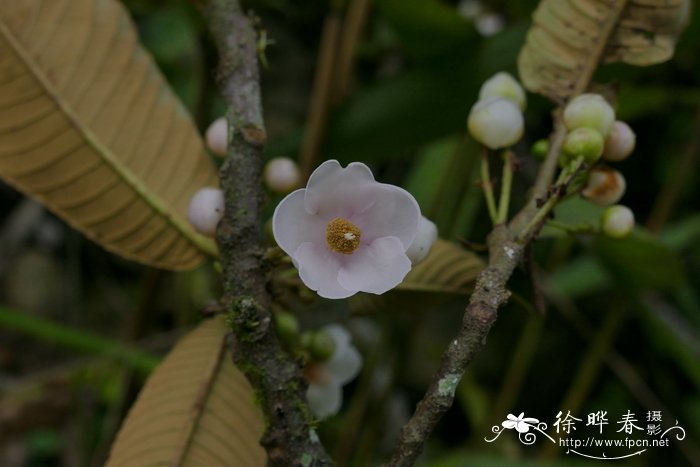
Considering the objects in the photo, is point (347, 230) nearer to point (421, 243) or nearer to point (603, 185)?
point (421, 243)

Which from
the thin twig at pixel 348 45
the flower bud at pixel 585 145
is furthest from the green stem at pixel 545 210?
the thin twig at pixel 348 45

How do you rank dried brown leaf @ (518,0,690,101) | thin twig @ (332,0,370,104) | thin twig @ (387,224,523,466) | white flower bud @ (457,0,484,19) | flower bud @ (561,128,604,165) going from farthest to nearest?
white flower bud @ (457,0,484,19)
thin twig @ (332,0,370,104)
dried brown leaf @ (518,0,690,101)
flower bud @ (561,128,604,165)
thin twig @ (387,224,523,466)

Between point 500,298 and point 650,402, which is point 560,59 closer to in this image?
point 500,298

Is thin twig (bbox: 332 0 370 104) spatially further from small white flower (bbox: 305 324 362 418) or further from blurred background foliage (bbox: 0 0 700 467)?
small white flower (bbox: 305 324 362 418)

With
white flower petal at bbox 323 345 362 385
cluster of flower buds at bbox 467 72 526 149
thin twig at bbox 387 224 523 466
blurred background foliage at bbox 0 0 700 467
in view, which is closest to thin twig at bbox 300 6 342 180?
blurred background foliage at bbox 0 0 700 467

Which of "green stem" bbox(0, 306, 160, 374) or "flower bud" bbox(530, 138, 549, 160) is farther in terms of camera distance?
"green stem" bbox(0, 306, 160, 374)

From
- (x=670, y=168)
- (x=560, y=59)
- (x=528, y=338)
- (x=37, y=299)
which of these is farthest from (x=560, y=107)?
(x=37, y=299)
